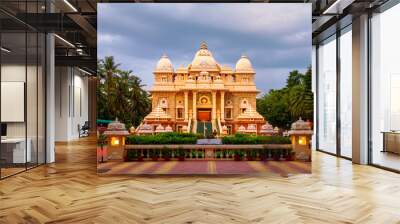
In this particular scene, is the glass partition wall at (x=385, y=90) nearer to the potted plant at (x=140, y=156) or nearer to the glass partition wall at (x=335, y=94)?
the glass partition wall at (x=335, y=94)

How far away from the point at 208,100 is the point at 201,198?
2.25 meters

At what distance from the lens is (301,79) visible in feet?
23.6

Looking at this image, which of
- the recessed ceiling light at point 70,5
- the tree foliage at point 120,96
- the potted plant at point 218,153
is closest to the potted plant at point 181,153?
the potted plant at point 218,153

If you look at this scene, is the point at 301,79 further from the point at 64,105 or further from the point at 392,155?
the point at 64,105

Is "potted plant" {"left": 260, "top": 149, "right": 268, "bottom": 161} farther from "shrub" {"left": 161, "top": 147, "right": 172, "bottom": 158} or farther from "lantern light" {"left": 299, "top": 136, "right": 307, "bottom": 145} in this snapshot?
"shrub" {"left": 161, "top": 147, "right": 172, "bottom": 158}

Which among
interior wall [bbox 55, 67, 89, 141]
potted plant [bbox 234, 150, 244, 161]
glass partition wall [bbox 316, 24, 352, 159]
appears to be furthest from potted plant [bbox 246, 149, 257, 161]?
interior wall [bbox 55, 67, 89, 141]

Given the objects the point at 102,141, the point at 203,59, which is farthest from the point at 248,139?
the point at 102,141

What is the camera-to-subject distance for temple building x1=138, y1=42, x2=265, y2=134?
23.2 feet

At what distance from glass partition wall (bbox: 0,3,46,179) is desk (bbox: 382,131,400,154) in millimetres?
7192

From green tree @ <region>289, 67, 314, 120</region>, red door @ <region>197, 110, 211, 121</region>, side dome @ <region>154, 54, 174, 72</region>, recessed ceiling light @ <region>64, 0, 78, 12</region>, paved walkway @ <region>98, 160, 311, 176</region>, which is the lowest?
paved walkway @ <region>98, 160, 311, 176</region>

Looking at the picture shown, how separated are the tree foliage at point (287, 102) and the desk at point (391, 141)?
1.81 m

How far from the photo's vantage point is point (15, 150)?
7.43m

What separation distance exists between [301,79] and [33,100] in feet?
17.7

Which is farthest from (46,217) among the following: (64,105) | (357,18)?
(64,105)
